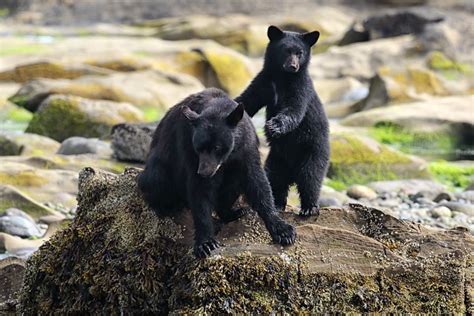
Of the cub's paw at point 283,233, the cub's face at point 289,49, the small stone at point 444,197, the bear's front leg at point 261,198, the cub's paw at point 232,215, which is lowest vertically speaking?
the small stone at point 444,197

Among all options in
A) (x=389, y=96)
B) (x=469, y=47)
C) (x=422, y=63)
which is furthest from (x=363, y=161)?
(x=469, y=47)

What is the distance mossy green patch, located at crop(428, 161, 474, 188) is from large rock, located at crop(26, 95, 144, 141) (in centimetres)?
611

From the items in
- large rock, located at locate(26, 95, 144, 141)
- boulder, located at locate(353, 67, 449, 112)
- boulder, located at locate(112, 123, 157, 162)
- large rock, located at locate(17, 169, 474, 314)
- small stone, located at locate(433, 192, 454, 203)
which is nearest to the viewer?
large rock, located at locate(17, 169, 474, 314)

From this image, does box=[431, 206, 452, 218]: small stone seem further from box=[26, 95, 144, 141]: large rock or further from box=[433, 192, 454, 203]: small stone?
box=[26, 95, 144, 141]: large rock

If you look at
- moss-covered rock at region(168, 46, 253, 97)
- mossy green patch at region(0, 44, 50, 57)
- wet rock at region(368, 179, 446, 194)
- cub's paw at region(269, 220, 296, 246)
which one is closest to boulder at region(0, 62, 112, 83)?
moss-covered rock at region(168, 46, 253, 97)

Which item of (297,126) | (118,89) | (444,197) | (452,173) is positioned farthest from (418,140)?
(297,126)

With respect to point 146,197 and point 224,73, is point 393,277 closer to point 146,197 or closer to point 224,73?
point 146,197

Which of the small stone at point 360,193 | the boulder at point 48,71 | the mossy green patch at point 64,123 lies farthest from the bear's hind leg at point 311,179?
the boulder at point 48,71

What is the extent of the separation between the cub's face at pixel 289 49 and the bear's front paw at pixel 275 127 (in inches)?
26.7

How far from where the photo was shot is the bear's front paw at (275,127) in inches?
311

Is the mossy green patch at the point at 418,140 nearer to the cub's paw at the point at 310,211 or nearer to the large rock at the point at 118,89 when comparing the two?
the large rock at the point at 118,89

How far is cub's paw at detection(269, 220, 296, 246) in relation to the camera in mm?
7070

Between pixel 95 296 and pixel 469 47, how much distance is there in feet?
93.2

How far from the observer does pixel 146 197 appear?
7.68m
